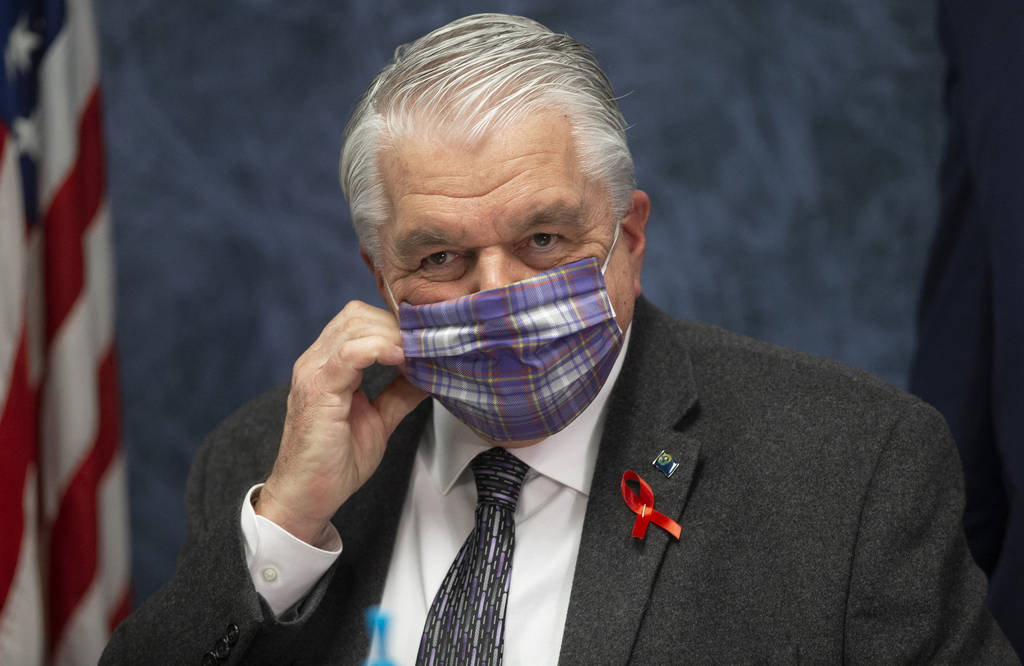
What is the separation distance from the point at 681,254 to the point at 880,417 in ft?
4.46

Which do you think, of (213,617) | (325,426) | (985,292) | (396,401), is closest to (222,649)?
(213,617)

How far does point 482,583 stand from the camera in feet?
5.73

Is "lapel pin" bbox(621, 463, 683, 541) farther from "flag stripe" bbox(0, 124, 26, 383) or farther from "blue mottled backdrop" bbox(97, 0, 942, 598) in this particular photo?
"flag stripe" bbox(0, 124, 26, 383)

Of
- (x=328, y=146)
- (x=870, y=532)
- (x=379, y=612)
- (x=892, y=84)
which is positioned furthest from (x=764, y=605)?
(x=328, y=146)

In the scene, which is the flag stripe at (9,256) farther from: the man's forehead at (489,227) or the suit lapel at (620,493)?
the suit lapel at (620,493)

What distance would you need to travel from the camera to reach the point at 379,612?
1829 millimetres

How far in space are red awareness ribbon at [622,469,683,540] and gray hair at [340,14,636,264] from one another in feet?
1.47

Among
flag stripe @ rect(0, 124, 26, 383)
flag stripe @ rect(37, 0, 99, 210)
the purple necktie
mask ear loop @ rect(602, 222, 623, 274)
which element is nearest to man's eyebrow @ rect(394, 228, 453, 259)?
mask ear loop @ rect(602, 222, 623, 274)

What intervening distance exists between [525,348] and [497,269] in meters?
0.15

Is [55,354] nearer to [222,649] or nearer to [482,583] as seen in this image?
[222,649]

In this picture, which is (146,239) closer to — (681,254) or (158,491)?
(158,491)

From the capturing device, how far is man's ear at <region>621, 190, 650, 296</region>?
184cm

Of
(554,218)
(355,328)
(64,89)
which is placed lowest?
(355,328)

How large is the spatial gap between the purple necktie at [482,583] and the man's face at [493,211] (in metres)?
0.32
